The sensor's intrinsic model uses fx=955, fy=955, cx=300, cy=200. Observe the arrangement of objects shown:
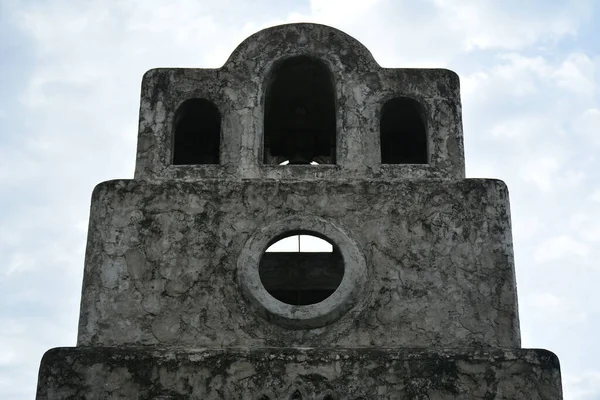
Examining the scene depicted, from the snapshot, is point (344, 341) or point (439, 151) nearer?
point (344, 341)

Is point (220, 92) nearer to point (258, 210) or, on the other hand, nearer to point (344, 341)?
point (258, 210)

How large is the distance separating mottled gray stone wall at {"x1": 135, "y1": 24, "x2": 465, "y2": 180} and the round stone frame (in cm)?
62

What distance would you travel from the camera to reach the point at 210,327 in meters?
7.52

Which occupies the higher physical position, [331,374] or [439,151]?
[439,151]

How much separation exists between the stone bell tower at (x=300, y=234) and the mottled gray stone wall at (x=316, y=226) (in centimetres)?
1

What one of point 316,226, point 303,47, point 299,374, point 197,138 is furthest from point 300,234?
point 197,138

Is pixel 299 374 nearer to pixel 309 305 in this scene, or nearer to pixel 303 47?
pixel 309 305

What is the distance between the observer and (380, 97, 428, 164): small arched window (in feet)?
30.9

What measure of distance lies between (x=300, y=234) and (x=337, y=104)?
1437 mm

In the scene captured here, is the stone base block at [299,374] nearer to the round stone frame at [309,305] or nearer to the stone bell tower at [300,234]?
the stone bell tower at [300,234]

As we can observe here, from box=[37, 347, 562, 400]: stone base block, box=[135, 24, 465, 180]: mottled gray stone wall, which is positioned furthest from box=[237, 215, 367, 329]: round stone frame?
box=[135, 24, 465, 180]: mottled gray stone wall

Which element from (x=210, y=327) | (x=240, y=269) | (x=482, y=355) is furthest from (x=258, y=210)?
(x=482, y=355)

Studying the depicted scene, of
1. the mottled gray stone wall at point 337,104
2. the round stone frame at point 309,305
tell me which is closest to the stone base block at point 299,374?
the round stone frame at point 309,305

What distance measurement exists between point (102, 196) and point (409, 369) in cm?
297
